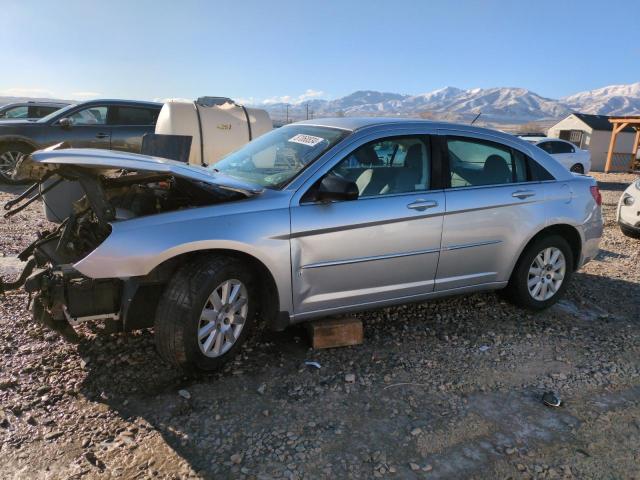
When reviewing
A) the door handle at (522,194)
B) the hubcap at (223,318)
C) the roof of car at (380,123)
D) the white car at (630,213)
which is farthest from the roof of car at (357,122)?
the white car at (630,213)

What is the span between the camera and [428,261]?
3867mm

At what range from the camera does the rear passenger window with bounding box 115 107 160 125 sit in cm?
1002

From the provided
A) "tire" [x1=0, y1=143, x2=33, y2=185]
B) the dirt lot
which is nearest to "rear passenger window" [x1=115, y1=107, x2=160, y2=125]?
"tire" [x1=0, y1=143, x2=33, y2=185]

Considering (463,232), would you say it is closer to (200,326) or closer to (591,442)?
(591,442)

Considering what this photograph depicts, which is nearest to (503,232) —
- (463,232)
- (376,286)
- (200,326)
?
(463,232)

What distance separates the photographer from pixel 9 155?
10047mm

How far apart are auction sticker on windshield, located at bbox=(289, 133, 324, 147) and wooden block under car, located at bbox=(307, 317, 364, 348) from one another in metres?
1.34

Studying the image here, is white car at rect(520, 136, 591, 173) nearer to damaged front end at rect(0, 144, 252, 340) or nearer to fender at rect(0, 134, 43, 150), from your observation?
fender at rect(0, 134, 43, 150)

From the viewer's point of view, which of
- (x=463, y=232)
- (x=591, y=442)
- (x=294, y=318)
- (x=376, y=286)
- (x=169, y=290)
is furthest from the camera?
(x=463, y=232)

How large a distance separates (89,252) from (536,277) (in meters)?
3.69

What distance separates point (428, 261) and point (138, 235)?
6.97 feet

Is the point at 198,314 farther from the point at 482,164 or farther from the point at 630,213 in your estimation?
the point at 630,213

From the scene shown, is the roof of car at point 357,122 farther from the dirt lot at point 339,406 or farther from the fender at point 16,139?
the fender at point 16,139

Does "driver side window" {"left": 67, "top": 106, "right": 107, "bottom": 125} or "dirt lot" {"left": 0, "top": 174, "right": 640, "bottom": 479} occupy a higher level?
"driver side window" {"left": 67, "top": 106, "right": 107, "bottom": 125}
